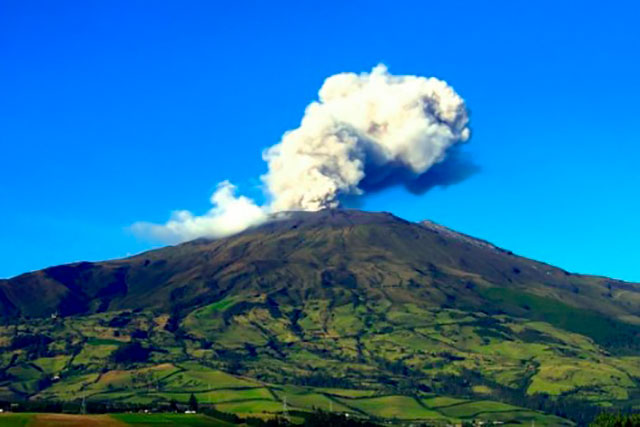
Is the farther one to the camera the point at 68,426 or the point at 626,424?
the point at 68,426

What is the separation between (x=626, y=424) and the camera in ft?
582

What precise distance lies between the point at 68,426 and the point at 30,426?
7280 mm

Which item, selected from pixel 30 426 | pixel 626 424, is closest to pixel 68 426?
pixel 30 426

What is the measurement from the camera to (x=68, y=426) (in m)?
197

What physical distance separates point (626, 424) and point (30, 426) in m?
109

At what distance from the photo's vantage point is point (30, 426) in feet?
648

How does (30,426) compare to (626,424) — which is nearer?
(626,424)

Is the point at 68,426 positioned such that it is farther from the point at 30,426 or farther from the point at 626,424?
the point at 626,424

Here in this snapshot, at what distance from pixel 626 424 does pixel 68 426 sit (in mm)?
101475
